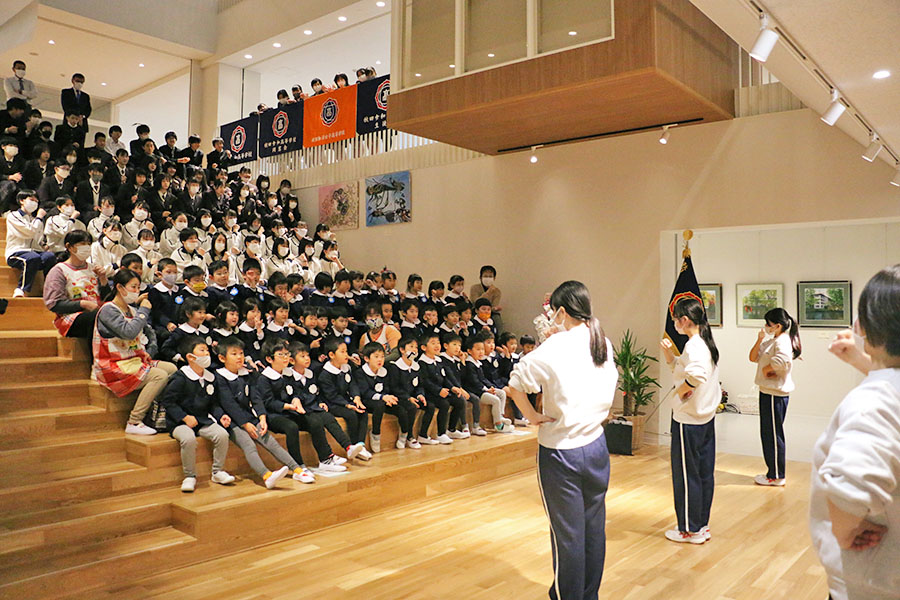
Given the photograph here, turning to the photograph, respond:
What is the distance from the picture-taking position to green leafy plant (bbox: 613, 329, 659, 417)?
24.7 ft

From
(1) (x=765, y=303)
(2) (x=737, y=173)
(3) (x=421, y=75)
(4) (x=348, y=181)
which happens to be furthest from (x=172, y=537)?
(1) (x=765, y=303)

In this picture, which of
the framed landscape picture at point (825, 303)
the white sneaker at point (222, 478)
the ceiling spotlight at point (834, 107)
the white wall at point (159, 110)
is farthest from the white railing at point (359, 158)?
the white sneaker at point (222, 478)

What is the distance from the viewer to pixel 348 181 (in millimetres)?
10930

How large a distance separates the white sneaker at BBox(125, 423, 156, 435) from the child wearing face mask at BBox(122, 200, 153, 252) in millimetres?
2959

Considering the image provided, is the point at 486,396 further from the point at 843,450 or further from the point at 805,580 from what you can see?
the point at 843,450

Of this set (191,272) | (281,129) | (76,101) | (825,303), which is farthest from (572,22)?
(76,101)

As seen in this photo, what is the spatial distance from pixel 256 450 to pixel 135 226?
146 inches

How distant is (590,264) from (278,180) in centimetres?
622

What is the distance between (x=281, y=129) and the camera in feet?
37.7

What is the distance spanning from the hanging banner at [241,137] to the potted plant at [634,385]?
7776 mm

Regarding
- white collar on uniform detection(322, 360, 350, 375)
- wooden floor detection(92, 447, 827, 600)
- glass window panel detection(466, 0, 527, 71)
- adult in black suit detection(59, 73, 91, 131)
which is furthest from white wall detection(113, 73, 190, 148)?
wooden floor detection(92, 447, 827, 600)

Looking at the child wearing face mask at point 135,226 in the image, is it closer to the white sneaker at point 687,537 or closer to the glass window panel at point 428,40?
the glass window panel at point 428,40

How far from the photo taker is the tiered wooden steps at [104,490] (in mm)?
3670

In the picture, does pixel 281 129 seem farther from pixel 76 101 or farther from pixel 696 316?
pixel 696 316
